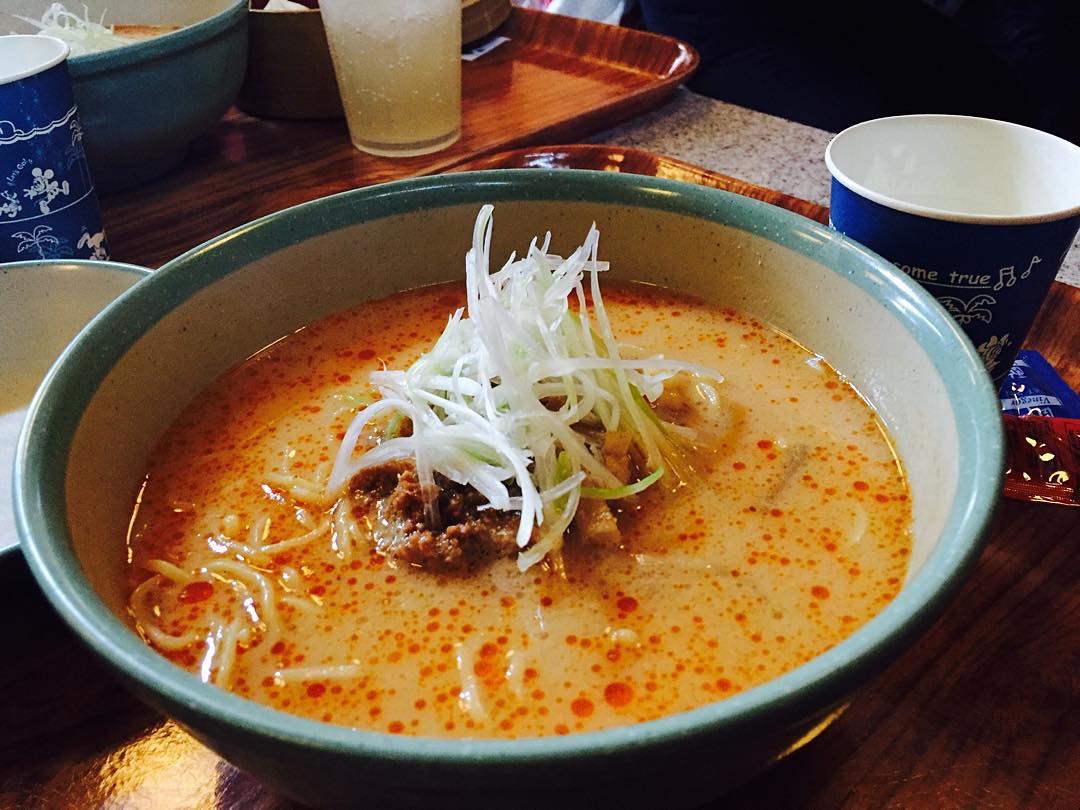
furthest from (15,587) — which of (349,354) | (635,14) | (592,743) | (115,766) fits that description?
(635,14)

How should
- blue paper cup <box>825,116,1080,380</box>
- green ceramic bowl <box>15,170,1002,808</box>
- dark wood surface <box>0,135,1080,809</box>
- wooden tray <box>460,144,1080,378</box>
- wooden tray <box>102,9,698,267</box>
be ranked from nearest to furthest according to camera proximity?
green ceramic bowl <box>15,170,1002,808</box> < dark wood surface <box>0,135,1080,809</box> < blue paper cup <box>825,116,1080,380</box> < wooden tray <box>460,144,1080,378</box> < wooden tray <box>102,9,698,267</box>

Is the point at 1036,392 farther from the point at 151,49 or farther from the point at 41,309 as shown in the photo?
the point at 151,49

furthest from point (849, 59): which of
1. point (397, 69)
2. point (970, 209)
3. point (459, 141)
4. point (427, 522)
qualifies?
point (427, 522)

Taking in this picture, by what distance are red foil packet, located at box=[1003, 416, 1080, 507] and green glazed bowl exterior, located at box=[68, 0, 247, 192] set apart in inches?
64.9

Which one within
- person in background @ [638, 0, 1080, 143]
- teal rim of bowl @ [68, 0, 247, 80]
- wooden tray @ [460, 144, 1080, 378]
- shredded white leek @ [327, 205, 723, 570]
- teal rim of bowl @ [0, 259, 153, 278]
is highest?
teal rim of bowl @ [68, 0, 247, 80]

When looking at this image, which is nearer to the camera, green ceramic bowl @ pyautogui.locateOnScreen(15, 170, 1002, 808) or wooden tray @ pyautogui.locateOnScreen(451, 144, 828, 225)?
green ceramic bowl @ pyautogui.locateOnScreen(15, 170, 1002, 808)

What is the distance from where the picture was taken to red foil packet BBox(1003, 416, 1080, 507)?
3.74 ft

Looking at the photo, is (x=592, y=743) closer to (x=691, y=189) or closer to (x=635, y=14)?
(x=691, y=189)

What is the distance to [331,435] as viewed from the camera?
48.0 inches

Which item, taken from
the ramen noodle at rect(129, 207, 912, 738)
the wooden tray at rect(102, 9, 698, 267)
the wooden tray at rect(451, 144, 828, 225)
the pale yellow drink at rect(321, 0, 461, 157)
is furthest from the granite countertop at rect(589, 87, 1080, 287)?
the ramen noodle at rect(129, 207, 912, 738)

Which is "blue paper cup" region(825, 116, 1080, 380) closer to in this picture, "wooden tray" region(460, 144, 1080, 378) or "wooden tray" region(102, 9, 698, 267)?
"wooden tray" region(460, 144, 1080, 378)

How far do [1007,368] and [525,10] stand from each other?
1913 mm

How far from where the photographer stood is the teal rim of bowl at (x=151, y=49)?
1716 mm

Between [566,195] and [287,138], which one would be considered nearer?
[566,195]
